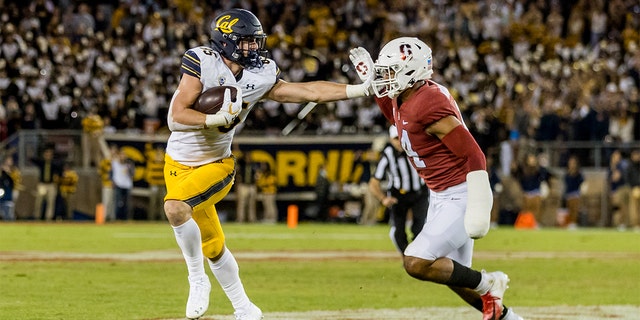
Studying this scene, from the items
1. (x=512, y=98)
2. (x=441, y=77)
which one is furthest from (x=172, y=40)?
(x=512, y=98)

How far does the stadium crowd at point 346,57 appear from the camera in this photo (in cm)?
2452

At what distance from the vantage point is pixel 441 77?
26281mm

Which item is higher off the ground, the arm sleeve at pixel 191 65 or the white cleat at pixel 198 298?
the arm sleeve at pixel 191 65

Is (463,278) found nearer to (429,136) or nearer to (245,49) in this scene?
(429,136)

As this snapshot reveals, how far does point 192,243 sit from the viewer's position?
8016 millimetres

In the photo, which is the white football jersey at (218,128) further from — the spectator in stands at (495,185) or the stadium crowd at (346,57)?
the spectator in stands at (495,185)

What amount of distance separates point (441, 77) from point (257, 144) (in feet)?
15.0

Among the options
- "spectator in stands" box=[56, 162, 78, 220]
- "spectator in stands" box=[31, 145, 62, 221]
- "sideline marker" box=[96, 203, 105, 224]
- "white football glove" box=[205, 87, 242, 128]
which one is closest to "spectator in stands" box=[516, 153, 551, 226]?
"sideline marker" box=[96, 203, 105, 224]

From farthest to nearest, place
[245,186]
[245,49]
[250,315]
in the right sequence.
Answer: [245,186] → [250,315] → [245,49]

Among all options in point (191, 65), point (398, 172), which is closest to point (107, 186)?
point (398, 172)

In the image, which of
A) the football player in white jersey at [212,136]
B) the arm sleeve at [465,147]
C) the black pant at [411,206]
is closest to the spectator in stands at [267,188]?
the black pant at [411,206]

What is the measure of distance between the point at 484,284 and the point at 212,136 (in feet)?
7.23

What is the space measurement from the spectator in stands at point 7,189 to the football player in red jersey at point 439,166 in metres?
16.9

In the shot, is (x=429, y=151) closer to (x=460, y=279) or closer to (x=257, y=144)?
(x=460, y=279)
